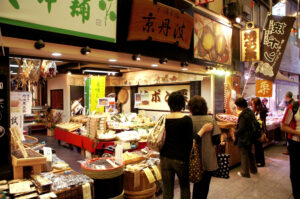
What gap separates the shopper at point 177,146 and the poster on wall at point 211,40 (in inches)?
146

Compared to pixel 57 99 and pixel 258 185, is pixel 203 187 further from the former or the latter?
pixel 57 99

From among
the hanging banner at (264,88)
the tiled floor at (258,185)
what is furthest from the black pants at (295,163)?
the hanging banner at (264,88)

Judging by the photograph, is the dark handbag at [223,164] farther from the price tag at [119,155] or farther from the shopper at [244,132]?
the price tag at [119,155]

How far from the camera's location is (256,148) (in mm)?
7074

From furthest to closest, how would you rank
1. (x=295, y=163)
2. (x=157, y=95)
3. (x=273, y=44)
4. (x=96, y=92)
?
(x=157, y=95) < (x=96, y=92) < (x=273, y=44) < (x=295, y=163)

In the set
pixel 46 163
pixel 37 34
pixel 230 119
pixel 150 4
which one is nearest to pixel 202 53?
pixel 230 119

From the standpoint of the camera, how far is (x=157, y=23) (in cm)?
482

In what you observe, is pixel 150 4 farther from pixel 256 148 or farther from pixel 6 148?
pixel 256 148

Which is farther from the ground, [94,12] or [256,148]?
[94,12]

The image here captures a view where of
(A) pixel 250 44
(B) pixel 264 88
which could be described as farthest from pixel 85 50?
(B) pixel 264 88

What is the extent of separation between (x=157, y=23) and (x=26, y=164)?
3.72 metres

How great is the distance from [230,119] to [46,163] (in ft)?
18.6

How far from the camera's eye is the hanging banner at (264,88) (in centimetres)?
842

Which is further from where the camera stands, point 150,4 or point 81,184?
point 150,4
